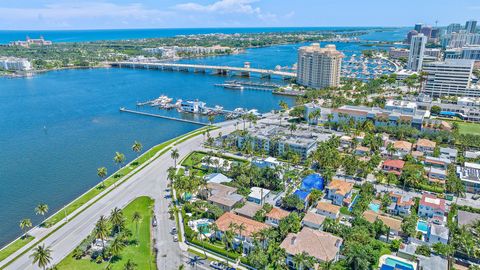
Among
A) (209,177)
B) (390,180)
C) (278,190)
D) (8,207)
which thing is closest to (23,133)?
(8,207)

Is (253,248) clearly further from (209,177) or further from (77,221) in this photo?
(77,221)

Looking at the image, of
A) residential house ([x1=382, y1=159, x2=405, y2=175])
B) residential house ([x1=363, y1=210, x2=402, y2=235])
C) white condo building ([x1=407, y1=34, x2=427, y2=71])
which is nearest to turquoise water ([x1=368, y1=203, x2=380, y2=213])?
residential house ([x1=363, y1=210, x2=402, y2=235])

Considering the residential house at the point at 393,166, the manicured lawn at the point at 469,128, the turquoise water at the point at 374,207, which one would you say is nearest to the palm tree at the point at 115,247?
the turquoise water at the point at 374,207

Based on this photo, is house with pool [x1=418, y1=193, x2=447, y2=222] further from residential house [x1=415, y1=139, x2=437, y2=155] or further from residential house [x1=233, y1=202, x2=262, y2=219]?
residential house [x1=415, y1=139, x2=437, y2=155]

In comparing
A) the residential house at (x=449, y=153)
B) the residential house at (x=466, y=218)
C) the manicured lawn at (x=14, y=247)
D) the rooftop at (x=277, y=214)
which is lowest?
the manicured lawn at (x=14, y=247)

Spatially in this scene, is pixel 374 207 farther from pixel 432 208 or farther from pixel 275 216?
pixel 275 216

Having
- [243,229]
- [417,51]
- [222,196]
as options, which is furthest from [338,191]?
[417,51]

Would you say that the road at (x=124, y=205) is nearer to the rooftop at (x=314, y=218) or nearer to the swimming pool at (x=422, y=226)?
the rooftop at (x=314, y=218)
